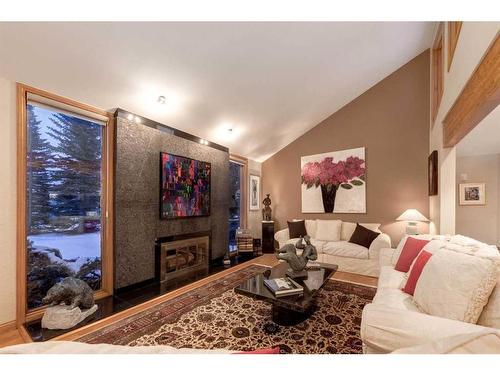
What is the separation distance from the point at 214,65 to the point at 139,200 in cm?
200

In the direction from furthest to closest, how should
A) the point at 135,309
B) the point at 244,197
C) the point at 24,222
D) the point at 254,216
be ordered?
the point at 254,216, the point at 244,197, the point at 135,309, the point at 24,222

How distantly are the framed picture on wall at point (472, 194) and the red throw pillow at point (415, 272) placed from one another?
14.9 ft

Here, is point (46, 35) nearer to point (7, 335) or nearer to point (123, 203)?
point (123, 203)

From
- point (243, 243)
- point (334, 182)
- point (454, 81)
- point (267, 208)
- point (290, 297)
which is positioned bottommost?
point (243, 243)

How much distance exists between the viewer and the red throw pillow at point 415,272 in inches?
69.0

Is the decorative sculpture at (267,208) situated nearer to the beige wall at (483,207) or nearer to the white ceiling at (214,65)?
the white ceiling at (214,65)

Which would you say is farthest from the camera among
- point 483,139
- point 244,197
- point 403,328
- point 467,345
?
point 244,197

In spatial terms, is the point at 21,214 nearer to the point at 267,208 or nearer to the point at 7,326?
the point at 7,326

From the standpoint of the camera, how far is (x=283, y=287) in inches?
78.2

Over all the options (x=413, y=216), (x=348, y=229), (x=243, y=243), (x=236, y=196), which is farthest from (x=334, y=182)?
(x=243, y=243)

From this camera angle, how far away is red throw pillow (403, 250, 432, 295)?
1.75m

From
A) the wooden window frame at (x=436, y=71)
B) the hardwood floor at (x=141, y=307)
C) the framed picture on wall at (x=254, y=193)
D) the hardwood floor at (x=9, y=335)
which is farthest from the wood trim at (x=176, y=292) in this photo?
the wooden window frame at (x=436, y=71)

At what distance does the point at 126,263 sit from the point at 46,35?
2.45 metres
